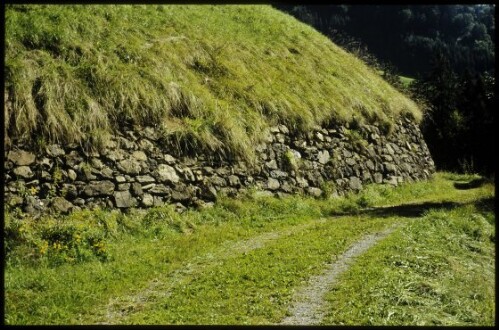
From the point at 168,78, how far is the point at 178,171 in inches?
140

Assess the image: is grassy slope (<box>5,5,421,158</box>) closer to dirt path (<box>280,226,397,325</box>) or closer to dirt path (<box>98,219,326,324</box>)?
dirt path (<box>98,219,326,324</box>)

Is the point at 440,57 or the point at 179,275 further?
the point at 440,57

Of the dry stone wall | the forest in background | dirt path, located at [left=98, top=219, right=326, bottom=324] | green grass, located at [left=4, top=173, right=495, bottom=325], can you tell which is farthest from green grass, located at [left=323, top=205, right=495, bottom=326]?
the forest in background

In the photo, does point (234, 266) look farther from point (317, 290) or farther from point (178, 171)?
point (178, 171)

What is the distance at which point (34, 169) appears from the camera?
1153 cm

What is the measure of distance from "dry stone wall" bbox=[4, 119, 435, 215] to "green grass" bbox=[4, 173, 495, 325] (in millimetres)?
533

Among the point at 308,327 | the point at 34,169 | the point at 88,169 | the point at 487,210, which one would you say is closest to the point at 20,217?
the point at 34,169

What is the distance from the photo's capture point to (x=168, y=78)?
604 inches

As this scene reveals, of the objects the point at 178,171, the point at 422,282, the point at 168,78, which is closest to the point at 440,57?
the point at 168,78

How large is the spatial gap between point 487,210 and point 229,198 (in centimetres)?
947

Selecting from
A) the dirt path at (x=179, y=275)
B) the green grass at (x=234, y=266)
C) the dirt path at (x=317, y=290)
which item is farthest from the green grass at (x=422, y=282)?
the dirt path at (x=179, y=275)

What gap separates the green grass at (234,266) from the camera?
738 centimetres

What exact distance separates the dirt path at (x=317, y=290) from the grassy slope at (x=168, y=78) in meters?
5.82

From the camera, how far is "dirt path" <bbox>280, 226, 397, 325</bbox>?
7121 millimetres
